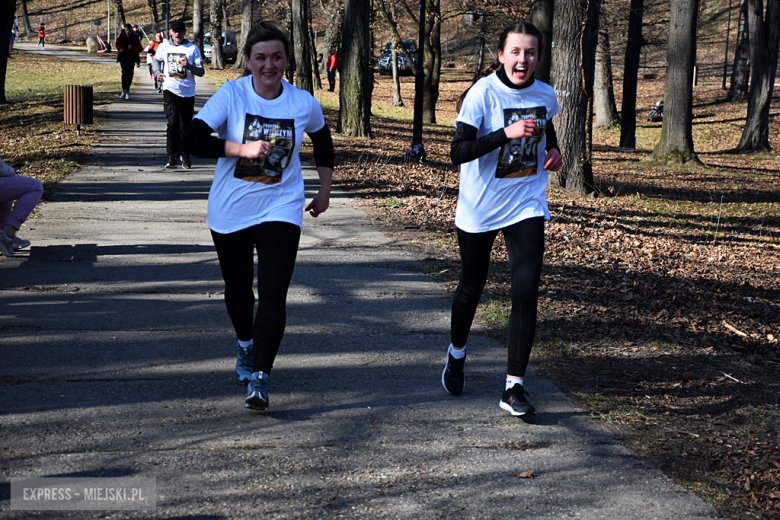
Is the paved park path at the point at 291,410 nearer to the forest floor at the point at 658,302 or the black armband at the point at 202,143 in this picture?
the forest floor at the point at 658,302

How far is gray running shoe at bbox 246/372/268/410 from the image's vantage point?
390 cm

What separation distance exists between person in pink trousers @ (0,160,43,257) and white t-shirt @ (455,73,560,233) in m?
4.31

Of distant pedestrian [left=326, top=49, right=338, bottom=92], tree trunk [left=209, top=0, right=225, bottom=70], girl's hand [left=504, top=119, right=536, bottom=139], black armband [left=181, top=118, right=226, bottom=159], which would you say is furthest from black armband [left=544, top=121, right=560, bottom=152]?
tree trunk [left=209, top=0, right=225, bottom=70]

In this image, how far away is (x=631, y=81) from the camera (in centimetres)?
2456

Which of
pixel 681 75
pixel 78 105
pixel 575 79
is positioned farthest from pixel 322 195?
pixel 681 75

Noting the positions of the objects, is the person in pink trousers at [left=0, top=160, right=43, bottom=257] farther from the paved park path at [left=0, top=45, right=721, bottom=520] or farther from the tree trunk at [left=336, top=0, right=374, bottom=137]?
the tree trunk at [left=336, top=0, right=374, bottom=137]

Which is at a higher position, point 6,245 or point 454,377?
point 6,245

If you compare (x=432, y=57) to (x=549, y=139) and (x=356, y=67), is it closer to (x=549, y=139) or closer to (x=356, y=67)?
(x=356, y=67)

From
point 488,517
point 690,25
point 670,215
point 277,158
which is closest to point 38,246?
point 277,158

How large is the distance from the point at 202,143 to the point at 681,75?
15.1 metres

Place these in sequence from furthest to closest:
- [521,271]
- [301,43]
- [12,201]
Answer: [301,43] < [12,201] < [521,271]

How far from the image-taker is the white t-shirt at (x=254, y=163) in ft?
12.9

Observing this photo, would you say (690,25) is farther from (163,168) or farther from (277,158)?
(277,158)

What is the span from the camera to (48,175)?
11.7 m
